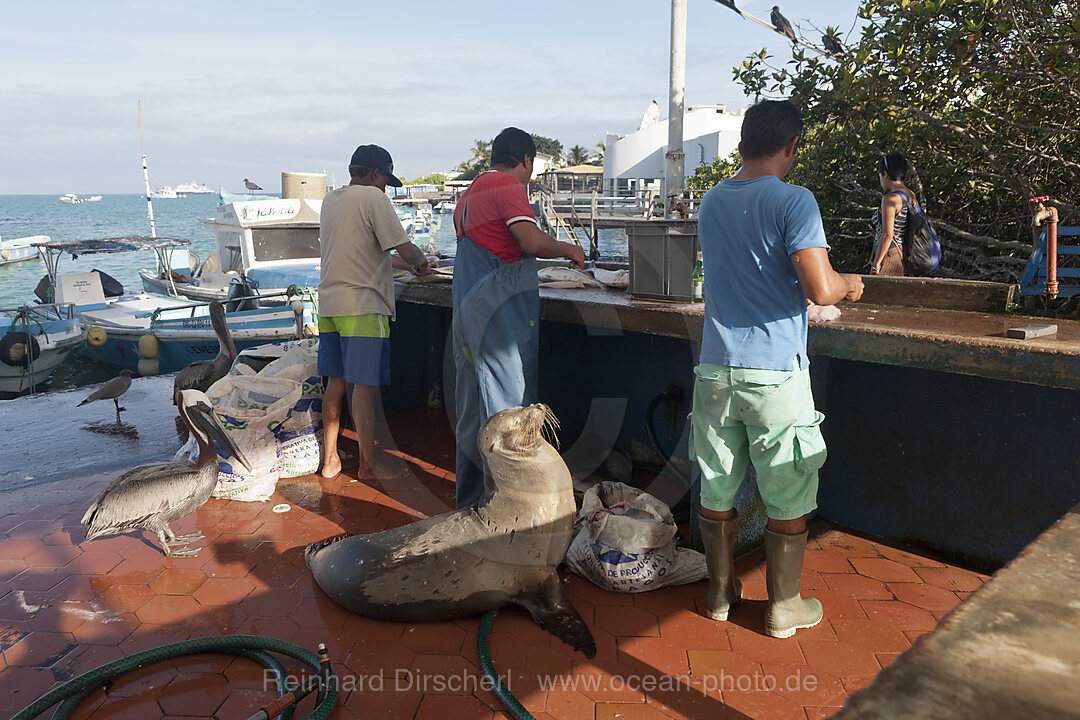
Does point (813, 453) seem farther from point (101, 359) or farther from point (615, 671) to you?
point (101, 359)

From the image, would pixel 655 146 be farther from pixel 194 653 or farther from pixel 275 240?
pixel 194 653

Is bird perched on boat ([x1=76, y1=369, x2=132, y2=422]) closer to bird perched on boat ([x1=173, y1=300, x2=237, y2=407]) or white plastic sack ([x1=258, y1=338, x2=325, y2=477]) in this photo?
bird perched on boat ([x1=173, y1=300, x2=237, y2=407])

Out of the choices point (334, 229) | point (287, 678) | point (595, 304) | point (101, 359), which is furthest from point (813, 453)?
point (101, 359)

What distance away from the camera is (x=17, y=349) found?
12445 millimetres

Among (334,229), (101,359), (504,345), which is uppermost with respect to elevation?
(334,229)

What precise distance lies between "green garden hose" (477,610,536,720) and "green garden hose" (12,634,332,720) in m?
0.55

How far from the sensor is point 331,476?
187 inches

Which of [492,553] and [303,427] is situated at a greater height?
[303,427]

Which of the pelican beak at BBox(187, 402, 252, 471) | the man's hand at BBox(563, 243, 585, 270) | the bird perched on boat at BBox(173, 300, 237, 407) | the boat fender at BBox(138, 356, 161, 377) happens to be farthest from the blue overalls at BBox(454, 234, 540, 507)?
the boat fender at BBox(138, 356, 161, 377)

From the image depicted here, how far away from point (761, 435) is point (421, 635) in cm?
163

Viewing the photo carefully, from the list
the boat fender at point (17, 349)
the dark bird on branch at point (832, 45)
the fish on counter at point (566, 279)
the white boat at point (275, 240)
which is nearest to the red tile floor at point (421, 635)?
the fish on counter at point (566, 279)

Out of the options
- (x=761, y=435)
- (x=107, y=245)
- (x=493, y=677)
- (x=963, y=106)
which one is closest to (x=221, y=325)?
(x=493, y=677)

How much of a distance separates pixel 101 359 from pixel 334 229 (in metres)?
12.9

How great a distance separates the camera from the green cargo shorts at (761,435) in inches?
101
